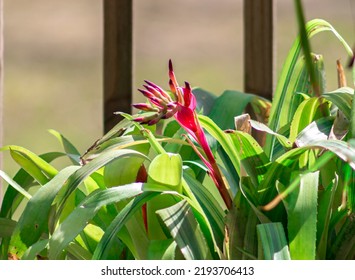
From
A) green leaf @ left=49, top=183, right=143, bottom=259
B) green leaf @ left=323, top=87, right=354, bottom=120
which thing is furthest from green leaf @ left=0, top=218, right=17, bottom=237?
green leaf @ left=323, top=87, right=354, bottom=120

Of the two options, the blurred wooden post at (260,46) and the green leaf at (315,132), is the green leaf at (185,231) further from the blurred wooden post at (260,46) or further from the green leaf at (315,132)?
the blurred wooden post at (260,46)

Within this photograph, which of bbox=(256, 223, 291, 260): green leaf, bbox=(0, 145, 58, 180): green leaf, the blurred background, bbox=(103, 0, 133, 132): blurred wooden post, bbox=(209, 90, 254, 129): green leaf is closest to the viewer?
bbox=(256, 223, 291, 260): green leaf

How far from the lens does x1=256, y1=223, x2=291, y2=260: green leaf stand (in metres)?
0.99

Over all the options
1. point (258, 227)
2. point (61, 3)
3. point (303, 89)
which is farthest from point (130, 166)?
point (61, 3)

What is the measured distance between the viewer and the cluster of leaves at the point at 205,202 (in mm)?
1031


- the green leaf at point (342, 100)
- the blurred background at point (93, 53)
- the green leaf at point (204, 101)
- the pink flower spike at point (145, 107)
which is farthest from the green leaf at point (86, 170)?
the blurred background at point (93, 53)

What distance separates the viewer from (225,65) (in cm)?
645

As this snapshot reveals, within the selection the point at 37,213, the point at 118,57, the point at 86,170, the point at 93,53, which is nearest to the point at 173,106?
the point at 86,170

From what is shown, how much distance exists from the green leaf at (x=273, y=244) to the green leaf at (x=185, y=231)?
0.36ft

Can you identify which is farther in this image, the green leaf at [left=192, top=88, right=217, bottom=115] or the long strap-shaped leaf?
the green leaf at [left=192, top=88, right=217, bottom=115]

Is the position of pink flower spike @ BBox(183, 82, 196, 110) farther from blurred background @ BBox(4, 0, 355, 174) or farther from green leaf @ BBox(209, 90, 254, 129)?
blurred background @ BBox(4, 0, 355, 174)

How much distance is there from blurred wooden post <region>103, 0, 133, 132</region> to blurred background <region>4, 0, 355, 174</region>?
253cm

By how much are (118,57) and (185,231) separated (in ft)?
2.92

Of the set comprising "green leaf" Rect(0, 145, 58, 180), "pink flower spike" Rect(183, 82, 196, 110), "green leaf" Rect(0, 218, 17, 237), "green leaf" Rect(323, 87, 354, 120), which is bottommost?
"green leaf" Rect(0, 218, 17, 237)
